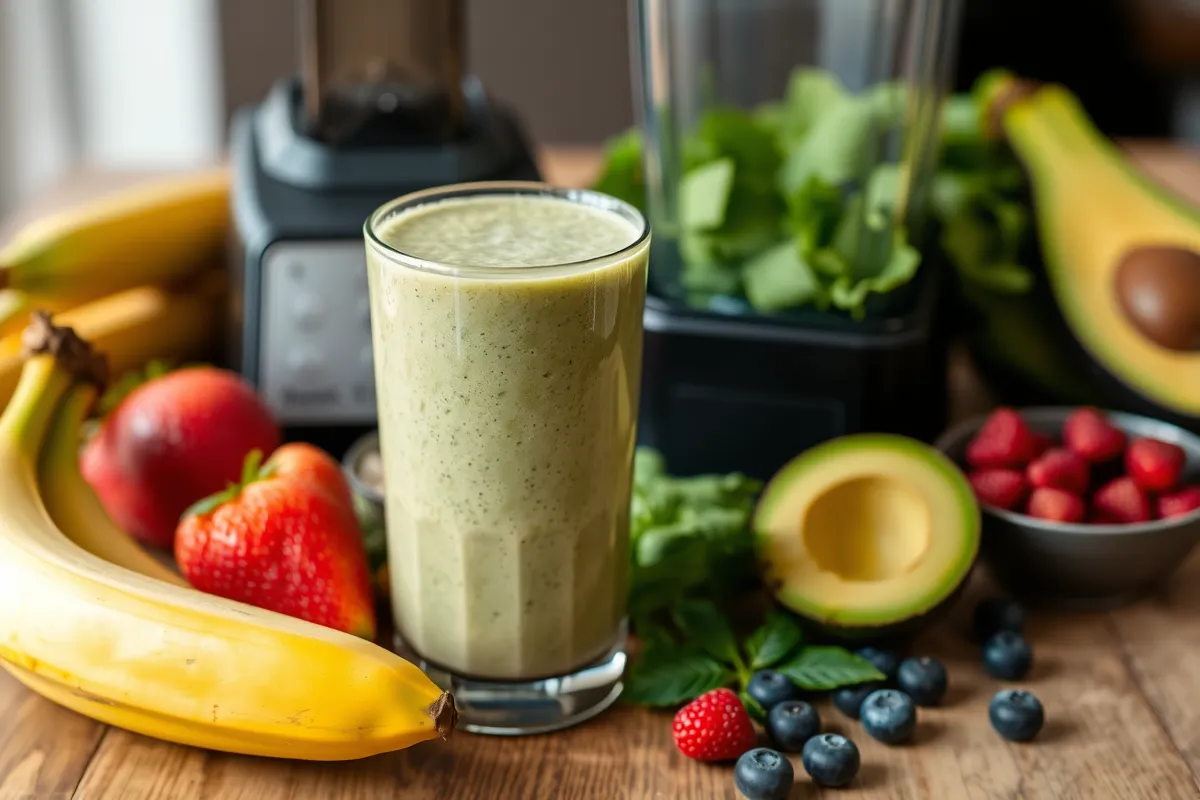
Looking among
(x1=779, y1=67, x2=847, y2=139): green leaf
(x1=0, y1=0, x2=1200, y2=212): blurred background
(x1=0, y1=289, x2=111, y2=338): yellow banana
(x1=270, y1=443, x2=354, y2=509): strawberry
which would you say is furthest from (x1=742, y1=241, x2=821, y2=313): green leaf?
(x1=0, y1=0, x2=1200, y2=212): blurred background

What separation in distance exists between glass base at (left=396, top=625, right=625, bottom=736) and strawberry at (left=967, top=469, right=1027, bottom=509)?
0.30 m

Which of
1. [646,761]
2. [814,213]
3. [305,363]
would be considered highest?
[814,213]

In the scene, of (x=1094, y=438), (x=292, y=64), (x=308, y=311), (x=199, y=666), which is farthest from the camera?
(x=292, y=64)

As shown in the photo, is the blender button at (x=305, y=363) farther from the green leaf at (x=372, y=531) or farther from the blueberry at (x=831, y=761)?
the blueberry at (x=831, y=761)

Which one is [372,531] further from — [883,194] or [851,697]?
[883,194]

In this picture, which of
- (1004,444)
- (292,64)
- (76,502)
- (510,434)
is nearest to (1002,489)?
(1004,444)

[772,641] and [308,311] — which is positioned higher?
[308,311]

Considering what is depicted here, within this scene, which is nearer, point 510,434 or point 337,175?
point 510,434

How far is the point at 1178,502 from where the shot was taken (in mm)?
833

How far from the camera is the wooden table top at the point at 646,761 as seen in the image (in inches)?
26.7

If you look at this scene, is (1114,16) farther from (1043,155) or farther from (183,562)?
(183,562)

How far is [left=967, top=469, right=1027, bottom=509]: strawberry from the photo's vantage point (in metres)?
0.84

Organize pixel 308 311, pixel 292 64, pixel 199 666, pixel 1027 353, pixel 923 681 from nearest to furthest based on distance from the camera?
pixel 199 666, pixel 923 681, pixel 308 311, pixel 1027 353, pixel 292 64

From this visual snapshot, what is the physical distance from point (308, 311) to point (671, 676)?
408mm
